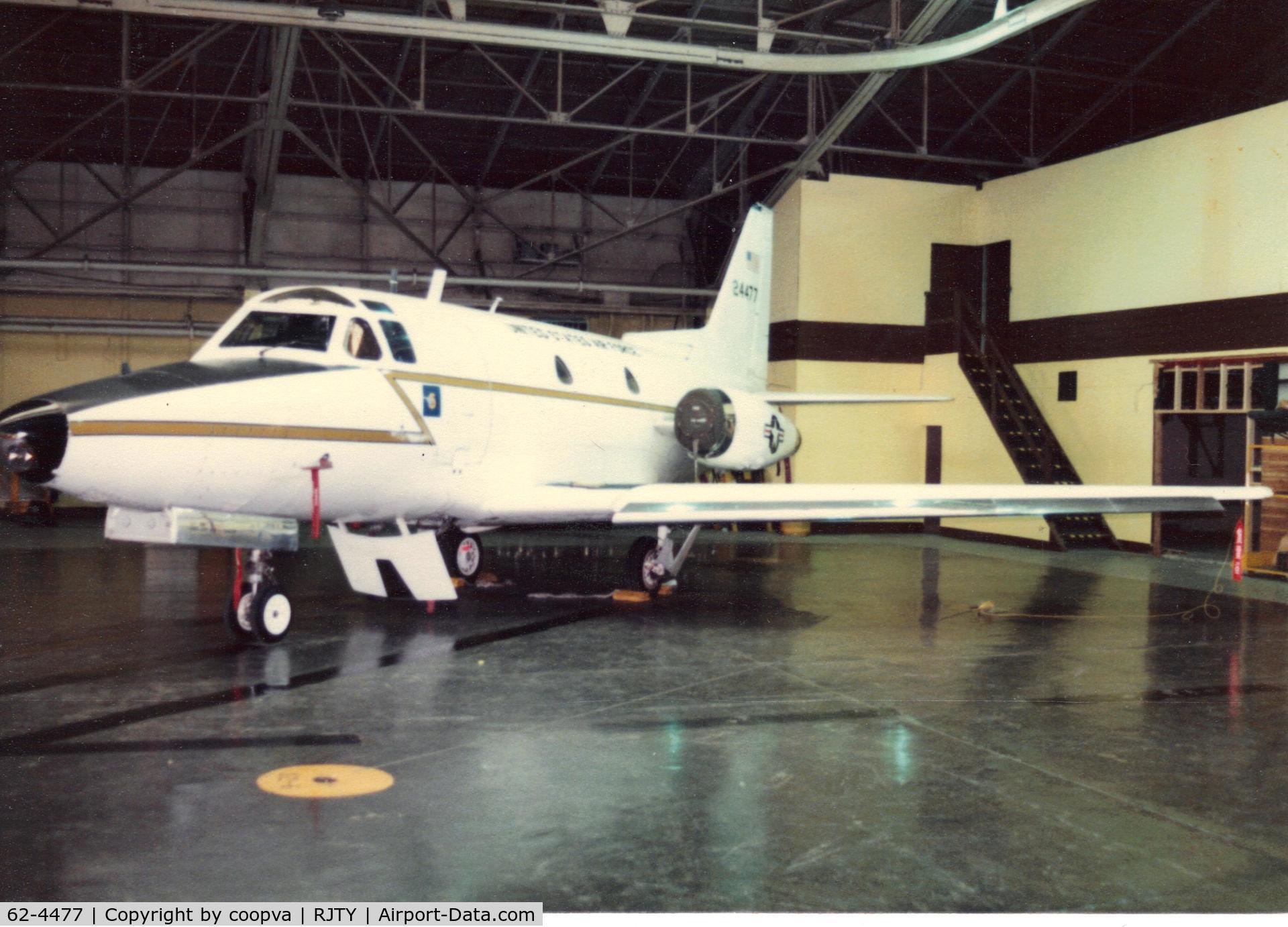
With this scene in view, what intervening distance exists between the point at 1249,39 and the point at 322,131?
18.3 meters

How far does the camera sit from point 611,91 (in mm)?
21125

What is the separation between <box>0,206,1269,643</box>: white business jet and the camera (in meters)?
7.71

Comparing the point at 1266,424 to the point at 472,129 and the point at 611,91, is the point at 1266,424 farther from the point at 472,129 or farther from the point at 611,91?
the point at 472,129

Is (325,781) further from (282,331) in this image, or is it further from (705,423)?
(705,423)

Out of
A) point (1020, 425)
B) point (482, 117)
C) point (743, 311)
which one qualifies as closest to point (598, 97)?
point (482, 117)

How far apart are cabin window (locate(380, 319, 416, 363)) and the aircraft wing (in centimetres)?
255

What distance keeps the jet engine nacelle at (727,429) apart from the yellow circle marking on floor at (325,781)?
7.88 meters

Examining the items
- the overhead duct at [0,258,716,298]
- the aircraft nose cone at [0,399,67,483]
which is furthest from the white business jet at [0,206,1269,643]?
the overhead duct at [0,258,716,298]

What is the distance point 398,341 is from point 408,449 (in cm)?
99

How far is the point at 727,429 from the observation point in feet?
42.8

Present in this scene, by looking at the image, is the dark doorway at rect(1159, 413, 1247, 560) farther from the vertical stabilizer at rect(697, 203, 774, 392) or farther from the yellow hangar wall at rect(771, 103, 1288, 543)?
the vertical stabilizer at rect(697, 203, 774, 392)

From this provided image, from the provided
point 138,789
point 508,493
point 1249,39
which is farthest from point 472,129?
point 138,789

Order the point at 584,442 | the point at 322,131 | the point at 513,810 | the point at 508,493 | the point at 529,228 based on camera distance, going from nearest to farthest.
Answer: the point at 513,810 → the point at 508,493 → the point at 584,442 → the point at 322,131 → the point at 529,228

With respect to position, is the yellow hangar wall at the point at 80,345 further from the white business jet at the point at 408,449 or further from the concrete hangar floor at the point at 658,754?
the white business jet at the point at 408,449
